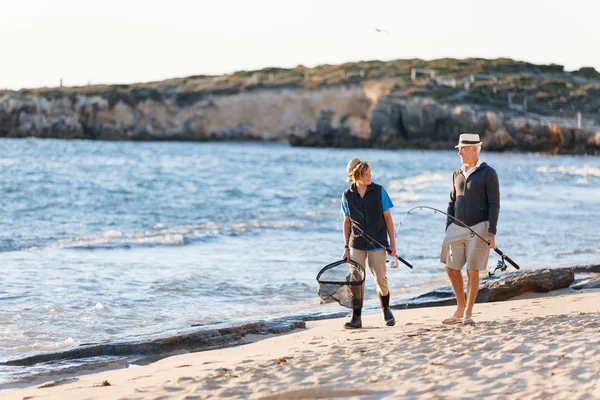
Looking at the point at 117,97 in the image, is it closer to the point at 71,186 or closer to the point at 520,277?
the point at 71,186

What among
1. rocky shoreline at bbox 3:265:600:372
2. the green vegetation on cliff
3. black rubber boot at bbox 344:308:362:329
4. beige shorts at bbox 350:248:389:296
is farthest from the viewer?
the green vegetation on cliff

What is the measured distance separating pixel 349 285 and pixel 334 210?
1529cm

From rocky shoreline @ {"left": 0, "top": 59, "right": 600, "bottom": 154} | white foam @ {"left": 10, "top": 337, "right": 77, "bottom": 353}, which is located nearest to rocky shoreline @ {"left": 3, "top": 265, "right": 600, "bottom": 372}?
white foam @ {"left": 10, "top": 337, "right": 77, "bottom": 353}

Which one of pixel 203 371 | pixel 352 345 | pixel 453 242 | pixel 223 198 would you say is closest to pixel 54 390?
pixel 203 371

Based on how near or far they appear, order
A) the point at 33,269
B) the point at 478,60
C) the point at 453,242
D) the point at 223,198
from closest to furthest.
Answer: the point at 453,242 → the point at 33,269 → the point at 223,198 → the point at 478,60

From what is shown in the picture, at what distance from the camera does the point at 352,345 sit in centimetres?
651

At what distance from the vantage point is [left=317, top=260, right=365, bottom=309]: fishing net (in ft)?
25.1

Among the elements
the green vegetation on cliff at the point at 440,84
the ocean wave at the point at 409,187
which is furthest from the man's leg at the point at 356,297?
the green vegetation on cliff at the point at 440,84

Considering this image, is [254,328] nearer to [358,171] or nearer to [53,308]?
[358,171]

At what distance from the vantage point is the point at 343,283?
25.2 ft

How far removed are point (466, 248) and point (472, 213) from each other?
1.07 feet

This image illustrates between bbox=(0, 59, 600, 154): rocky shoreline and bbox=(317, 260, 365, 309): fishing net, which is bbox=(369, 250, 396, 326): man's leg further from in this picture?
bbox=(0, 59, 600, 154): rocky shoreline

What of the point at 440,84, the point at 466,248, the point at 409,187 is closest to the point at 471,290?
the point at 466,248

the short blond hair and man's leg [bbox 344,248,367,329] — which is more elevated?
the short blond hair
